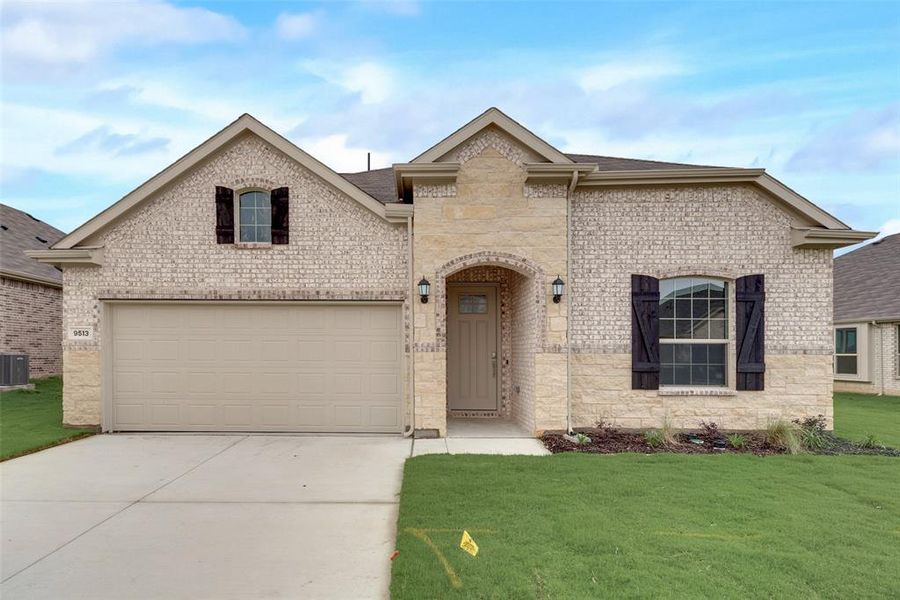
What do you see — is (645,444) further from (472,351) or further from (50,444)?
(50,444)

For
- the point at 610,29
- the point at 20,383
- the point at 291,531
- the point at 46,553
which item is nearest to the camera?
the point at 46,553

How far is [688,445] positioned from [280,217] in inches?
319

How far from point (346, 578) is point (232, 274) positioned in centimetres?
646

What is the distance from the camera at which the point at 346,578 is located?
12.1ft

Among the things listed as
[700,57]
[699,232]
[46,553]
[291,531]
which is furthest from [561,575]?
[700,57]

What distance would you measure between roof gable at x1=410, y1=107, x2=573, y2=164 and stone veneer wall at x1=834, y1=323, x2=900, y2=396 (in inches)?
535

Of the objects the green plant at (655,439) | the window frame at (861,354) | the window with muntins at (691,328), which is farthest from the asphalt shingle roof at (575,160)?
the window frame at (861,354)

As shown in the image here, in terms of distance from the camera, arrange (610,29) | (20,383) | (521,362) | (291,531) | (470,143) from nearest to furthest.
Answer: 1. (291,531)
2. (470,143)
3. (521,362)
4. (610,29)
5. (20,383)

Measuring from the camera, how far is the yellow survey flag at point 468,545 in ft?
12.6

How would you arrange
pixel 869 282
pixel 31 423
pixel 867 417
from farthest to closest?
1. pixel 869 282
2. pixel 867 417
3. pixel 31 423

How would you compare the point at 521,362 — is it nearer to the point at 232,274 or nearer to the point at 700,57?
Result: the point at 232,274

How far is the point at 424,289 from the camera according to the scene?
8219mm

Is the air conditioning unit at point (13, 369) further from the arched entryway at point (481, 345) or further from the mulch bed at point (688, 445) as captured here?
the mulch bed at point (688, 445)

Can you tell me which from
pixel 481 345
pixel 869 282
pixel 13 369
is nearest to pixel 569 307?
pixel 481 345
